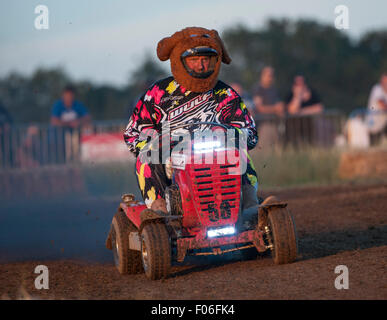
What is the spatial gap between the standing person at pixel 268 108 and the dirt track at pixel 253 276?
8.02 meters

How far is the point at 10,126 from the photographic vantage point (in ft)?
60.2

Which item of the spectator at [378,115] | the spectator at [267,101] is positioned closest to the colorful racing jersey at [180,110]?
the spectator at [267,101]

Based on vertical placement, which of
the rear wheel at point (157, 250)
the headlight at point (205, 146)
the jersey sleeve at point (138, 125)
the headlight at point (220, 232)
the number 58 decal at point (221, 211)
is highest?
the jersey sleeve at point (138, 125)

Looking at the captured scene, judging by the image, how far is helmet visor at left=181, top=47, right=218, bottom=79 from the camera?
277 inches

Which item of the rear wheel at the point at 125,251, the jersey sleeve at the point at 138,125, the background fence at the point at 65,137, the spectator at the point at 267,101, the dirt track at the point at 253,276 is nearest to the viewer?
the dirt track at the point at 253,276

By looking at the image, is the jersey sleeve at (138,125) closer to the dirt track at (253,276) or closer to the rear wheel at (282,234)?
the dirt track at (253,276)

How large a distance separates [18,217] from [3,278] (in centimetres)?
579

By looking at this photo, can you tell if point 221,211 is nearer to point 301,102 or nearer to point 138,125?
point 138,125

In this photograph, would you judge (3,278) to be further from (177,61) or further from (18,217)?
(18,217)

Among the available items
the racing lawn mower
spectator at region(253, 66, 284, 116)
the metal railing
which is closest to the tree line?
the metal railing

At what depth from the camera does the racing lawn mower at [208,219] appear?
615 centimetres

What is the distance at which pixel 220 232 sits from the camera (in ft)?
20.3

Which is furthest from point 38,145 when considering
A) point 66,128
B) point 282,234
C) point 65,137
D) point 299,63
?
point 299,63
